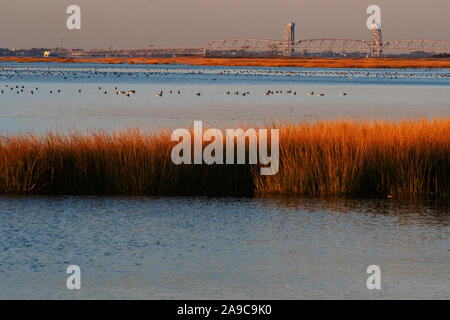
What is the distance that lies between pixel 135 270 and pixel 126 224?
3495 mm

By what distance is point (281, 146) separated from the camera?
1956 cm

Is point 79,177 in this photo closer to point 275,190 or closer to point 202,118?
point 275,190

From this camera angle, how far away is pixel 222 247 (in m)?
13.6

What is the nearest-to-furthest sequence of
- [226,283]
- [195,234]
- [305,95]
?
[226,283] → [195,234] → [305,95]

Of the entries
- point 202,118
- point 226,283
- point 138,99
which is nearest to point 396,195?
point 226,283

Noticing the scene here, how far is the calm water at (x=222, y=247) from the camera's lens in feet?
36.7

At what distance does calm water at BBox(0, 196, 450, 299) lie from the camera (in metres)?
11.2

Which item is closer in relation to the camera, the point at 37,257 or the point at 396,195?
the point at 37,257

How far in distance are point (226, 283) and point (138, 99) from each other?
160 ft

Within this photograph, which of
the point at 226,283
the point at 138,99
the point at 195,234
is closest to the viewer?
the point at 226,283
